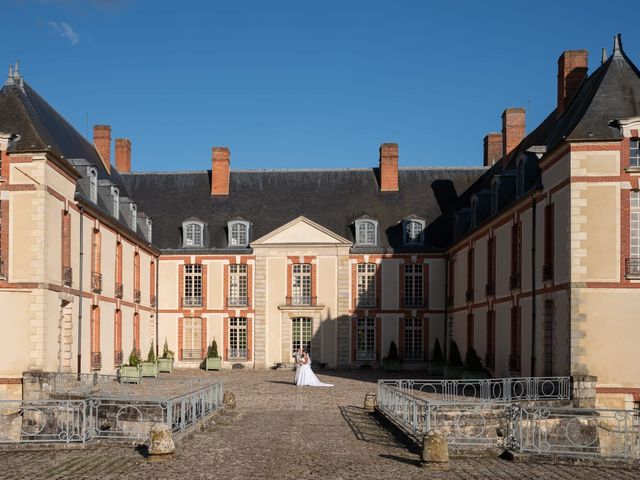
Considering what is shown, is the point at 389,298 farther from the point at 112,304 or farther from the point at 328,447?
the point at 328,447

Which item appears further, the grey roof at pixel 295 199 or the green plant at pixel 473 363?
the grey roof at pixel 295 199

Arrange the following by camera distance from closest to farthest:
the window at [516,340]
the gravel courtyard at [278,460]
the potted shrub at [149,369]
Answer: the gravel courtyard at [278,460] < the window at [516,340] < the potted shrub at [149,369]

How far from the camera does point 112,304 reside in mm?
24219

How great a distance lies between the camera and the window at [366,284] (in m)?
31.3

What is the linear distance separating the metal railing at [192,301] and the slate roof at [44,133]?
3.24 metres

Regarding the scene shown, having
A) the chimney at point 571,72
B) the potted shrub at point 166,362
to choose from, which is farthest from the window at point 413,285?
the chimney at point 571,72

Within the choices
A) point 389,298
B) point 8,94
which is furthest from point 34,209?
point 389,298

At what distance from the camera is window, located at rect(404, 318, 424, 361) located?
31094 millimetres

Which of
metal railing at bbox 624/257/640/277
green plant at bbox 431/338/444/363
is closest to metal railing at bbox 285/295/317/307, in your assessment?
green plant at bbox 431/338/444/363

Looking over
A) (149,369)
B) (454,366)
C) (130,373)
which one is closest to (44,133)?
(130,373)

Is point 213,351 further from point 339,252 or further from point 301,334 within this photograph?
point 339,252

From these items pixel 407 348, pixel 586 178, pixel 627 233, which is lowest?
pixel 407 348

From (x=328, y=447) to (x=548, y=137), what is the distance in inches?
521

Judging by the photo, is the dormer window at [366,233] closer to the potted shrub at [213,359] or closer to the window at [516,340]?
the potted shrub at [213,359]
